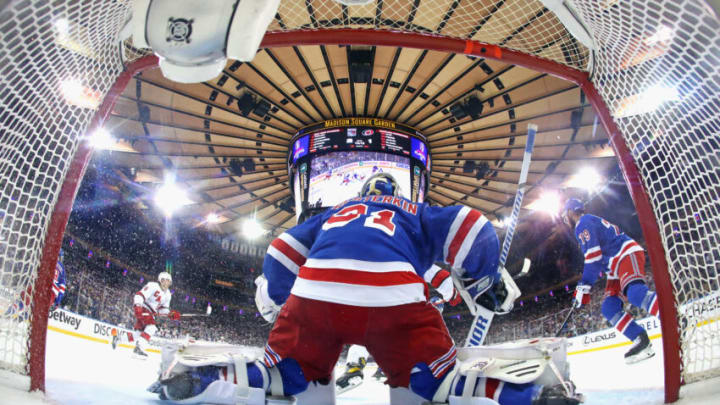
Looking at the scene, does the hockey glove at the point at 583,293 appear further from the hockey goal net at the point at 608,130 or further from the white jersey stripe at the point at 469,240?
the white jersey stripe at the point at 469,240

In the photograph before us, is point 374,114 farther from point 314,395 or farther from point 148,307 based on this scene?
point 314,395

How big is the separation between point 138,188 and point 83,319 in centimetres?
691

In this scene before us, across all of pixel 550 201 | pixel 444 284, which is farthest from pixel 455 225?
pixel 550 201

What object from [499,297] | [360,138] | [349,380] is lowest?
[349,380]

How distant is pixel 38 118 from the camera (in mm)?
2062

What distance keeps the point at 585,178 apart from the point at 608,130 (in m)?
10.1

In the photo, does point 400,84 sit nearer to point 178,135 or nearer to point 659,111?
point 178,135

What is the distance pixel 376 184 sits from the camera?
251 centimetres

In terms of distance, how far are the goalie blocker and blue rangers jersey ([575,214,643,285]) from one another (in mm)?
3117

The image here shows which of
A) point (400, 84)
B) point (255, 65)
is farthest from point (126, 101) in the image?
point (400, 84)

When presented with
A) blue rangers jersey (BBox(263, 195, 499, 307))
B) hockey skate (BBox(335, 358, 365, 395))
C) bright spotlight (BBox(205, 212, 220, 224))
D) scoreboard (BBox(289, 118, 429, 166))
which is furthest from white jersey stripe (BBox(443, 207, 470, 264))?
bright spotlight (BBox(205, 212, 220, 224))

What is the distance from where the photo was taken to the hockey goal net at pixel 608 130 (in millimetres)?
1811

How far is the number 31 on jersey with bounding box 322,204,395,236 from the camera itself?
200cm

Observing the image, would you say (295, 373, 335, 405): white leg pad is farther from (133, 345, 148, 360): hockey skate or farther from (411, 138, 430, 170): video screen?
(411, 138, 430, 170): video screen
